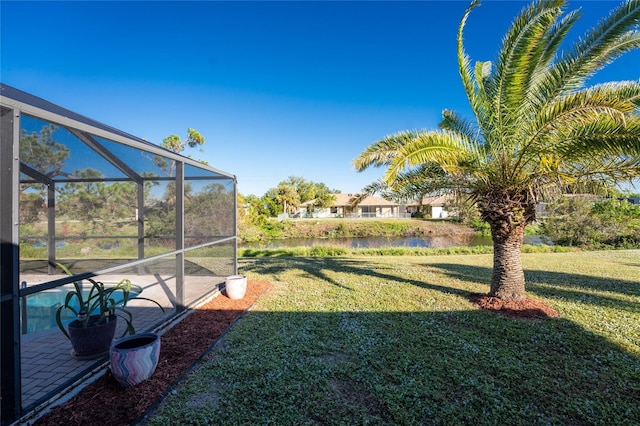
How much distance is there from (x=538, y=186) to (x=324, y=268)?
6486 mm

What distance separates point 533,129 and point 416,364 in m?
4.35

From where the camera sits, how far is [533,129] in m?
5.09

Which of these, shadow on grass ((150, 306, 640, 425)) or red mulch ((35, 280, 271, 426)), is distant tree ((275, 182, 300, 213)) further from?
shadow on grass ((150, 306, 640, 425))

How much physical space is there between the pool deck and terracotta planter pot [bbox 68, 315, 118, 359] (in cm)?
10

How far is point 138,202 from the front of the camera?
7.04 metres

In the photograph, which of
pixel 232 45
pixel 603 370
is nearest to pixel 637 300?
pixel 603 370

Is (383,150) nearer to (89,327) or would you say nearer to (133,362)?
(133,362)

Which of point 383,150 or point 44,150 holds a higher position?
point 383,150

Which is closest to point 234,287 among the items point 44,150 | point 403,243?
point 44,150

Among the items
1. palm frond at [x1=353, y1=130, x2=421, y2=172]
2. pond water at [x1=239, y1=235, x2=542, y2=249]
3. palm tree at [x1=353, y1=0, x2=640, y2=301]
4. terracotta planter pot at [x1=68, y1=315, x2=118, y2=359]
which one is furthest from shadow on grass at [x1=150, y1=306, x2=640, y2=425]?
pond water at [x1=239, y1=235, x2=542, y2=249]

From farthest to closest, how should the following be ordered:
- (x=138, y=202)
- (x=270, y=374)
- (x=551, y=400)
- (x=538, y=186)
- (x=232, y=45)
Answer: (x=232, y=45) < (x=138, y=202) < (x=538, y=186) < (x=270, y=374) < (x=551, y=400)

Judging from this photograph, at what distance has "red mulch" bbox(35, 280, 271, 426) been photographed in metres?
2.59

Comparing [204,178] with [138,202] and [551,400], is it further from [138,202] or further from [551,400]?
[551,400]

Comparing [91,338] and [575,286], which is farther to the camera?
[575,286]
